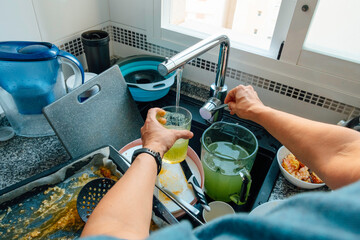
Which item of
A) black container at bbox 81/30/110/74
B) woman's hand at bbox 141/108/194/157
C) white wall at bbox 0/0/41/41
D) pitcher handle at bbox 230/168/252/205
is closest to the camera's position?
woman's hand at bbox 141/108/194/157

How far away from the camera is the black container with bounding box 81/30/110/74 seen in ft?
3.47

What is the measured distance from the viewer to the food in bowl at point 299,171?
2.68 ft

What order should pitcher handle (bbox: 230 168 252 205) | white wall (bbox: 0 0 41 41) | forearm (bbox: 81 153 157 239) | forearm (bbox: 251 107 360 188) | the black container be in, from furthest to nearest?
1. the black container
2. white wall (bbox: 0 0 41 41)
3. pitcher handle (bbox: 230 168 252 205)
4. forearm (bbox: 251 107 360 188)
5. forearm (bbox: 81 153 157 239)

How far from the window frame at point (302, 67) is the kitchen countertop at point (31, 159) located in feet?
1.02

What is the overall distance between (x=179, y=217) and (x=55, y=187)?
12.9 inches

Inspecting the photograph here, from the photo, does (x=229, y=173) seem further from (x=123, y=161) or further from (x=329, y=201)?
(x=329, y=201)

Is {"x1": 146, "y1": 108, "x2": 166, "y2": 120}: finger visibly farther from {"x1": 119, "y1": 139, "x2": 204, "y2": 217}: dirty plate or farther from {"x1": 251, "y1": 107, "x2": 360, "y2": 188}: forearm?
{"x1": 251, "y1": 107, "x2": 360, "y2": 188}: forearm

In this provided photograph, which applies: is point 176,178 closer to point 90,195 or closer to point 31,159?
point 90,195

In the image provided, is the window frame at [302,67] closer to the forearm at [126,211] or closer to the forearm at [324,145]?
the forearm at [324,145]

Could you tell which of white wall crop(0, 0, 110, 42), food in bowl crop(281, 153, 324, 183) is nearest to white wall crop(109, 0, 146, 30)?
white wall crop(0, 0, 110, 42)

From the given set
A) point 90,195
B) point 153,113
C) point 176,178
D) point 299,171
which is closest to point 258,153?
point 299,171

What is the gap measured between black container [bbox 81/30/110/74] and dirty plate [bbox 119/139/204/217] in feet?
1.35

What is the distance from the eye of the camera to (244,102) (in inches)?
31.3

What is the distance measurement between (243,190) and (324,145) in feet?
0.85
